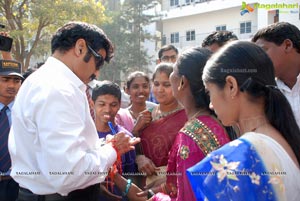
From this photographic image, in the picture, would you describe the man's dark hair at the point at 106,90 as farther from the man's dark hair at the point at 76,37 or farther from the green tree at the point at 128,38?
the green tree at the point at 128,38

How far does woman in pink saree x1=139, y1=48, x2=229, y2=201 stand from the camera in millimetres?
1711

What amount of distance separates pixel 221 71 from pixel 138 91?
220 cm

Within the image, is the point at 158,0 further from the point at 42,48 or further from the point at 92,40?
the point at 92,40

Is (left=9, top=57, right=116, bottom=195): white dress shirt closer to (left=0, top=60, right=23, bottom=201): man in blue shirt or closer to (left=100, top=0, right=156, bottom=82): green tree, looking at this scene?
(left=0, top=60, right=23, bottom=201): man in blue shirt

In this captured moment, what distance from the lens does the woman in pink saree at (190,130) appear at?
1.71 metres

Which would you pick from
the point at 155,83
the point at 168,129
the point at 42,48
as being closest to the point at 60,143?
the point at 168,129

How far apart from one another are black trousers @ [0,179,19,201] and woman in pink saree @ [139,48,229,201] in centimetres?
162

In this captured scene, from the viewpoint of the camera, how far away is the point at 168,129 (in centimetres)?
259

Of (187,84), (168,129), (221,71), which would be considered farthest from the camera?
(168,129)

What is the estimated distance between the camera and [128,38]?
24.1 metres

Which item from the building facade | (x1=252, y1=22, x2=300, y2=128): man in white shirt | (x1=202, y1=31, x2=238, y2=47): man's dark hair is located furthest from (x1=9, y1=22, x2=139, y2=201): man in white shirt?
the building facade

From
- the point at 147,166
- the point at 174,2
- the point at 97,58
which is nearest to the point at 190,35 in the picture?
the point at 174,2

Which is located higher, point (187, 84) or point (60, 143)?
point (187, 84)

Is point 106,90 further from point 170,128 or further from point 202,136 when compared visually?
point 202,136
